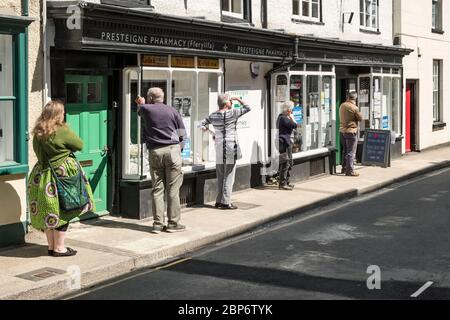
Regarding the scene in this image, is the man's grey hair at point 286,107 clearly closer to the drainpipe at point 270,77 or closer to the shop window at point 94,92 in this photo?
the drainpipe at point 270,77

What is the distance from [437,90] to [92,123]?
15737 mm

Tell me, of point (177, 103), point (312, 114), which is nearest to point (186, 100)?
point (177, 103)

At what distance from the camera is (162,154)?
27.7 feet

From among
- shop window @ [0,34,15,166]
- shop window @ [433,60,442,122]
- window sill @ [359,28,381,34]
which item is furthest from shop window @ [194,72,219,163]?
shop window @ [433,60,442,122]

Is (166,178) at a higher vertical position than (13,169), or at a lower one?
lower

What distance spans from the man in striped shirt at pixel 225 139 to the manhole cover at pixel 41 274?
161 inches

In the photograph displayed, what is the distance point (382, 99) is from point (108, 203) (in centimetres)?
1042

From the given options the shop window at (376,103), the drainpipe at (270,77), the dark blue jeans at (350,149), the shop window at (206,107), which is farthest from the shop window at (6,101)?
the shop window at (376,103)

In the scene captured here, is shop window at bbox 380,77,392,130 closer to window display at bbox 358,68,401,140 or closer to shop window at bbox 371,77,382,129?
window display at bbox 358,68,401,140

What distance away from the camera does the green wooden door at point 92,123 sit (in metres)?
8.85

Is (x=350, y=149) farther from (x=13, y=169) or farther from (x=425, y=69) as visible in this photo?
(x=13, y=169)

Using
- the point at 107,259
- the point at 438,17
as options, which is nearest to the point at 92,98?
the point at 107,259

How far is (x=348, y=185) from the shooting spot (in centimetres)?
1291

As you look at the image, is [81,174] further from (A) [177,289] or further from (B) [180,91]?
(B) [180,91]
